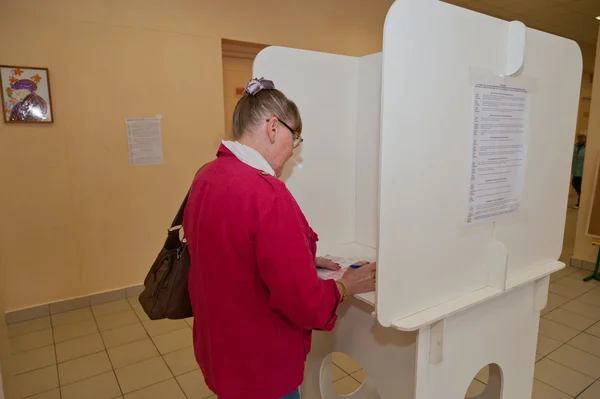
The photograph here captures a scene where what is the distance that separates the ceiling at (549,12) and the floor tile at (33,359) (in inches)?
201

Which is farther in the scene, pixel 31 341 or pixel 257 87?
pixel 31 341

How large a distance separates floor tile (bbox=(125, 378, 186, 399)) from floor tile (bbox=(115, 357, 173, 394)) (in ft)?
0.13

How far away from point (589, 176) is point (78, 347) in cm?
459

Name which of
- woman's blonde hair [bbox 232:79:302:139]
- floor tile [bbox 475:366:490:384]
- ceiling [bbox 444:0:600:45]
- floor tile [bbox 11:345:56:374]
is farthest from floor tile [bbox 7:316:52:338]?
ceiling [bbox 444:0:600:45]

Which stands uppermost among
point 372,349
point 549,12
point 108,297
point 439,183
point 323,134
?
A: point 549,12

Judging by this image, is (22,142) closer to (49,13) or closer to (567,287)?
(49,13)

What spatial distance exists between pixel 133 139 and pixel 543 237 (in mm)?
2827

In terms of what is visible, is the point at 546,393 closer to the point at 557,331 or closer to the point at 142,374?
the point at 557,331

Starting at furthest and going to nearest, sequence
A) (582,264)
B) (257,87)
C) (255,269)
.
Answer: (582,264)
(257,87)
(255,269)

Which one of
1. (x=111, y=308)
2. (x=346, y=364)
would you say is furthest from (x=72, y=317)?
(x=346, y=364)

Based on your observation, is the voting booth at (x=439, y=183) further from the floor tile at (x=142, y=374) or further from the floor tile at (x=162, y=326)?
the floor tile at (x=162, y=326)

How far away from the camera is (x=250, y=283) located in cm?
107

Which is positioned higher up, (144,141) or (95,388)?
(144,141)

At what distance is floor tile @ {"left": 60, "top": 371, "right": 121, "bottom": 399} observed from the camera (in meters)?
2.15
